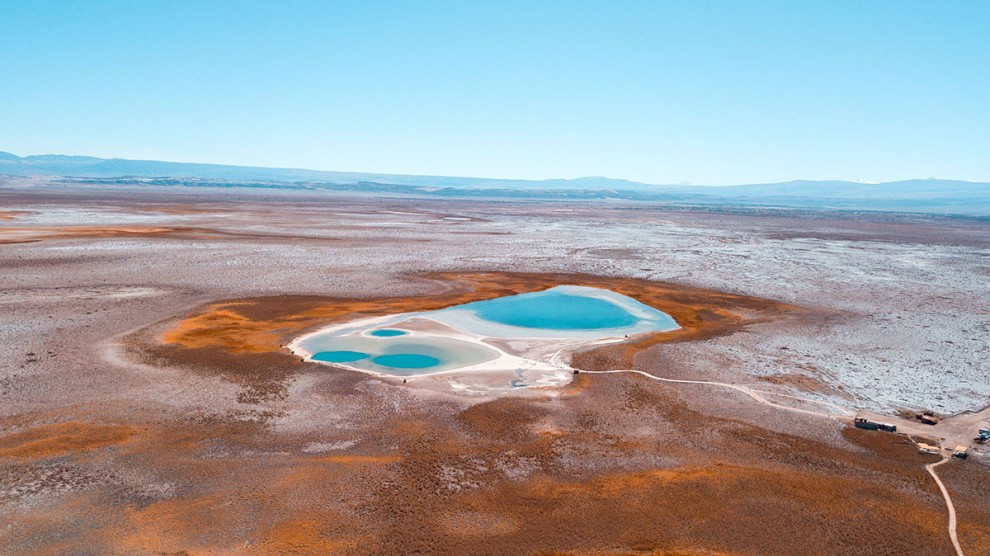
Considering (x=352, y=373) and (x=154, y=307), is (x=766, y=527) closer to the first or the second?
(x=352, y=373)

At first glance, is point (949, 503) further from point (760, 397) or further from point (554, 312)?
point (554, 312)

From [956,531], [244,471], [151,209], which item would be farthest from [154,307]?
[151,209]

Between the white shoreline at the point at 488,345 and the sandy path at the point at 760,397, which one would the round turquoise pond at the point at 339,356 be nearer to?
the white shoreline at the point at 488,345

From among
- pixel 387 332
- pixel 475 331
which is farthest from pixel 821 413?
pixel 387 332

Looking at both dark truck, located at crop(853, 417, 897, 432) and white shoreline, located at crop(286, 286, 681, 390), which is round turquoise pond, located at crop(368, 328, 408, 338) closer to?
white shoreline, located at crop(286, 286, 681, 390)

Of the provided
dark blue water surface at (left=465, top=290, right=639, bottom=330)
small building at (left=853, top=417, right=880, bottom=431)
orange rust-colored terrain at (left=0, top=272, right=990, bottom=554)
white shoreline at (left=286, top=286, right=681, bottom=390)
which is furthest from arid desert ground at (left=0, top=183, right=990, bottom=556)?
dark blue water surface at (left=465, top=290, right=639, bottom=330)

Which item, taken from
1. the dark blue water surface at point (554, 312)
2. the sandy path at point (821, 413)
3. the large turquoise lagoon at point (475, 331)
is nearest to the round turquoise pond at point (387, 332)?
the large turquoise lagoon at point (475, 331)
